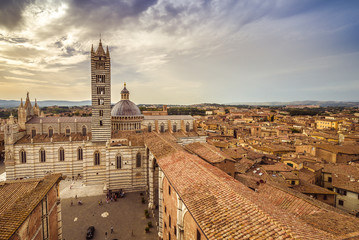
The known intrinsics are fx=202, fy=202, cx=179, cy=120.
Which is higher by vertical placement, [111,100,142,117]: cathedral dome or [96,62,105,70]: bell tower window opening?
[96,62,105,70]: bell tower window opening

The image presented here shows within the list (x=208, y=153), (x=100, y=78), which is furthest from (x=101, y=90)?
(x=208, y=153)

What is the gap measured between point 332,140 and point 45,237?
64.6 metres

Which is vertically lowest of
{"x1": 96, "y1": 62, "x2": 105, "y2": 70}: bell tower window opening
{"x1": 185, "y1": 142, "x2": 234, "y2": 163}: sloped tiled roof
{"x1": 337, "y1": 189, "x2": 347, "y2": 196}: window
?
{"x1": 337, "y1": 189, "x2": 347, "y2": 196}: window

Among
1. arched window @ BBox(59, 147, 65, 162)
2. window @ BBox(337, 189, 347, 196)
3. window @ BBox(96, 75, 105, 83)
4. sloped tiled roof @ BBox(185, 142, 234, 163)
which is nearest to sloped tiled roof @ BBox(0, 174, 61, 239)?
sloped tiled roof @ BBox(185, 142, 234, 163)

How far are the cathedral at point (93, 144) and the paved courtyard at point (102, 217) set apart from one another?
272cm

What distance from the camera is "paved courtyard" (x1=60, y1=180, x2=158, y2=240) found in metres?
20.0

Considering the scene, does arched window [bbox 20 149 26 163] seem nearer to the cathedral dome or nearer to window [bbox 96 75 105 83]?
the cathedral dome

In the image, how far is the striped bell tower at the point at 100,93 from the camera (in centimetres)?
3135

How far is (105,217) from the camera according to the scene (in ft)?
74.9

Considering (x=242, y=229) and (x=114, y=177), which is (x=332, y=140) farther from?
(x=242, y=229)

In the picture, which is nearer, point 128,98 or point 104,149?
point 104,149

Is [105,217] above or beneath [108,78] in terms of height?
beneath

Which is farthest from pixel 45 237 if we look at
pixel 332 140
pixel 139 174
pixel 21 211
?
pixel 332 140

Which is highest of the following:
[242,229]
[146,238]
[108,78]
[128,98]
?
[108,78]
